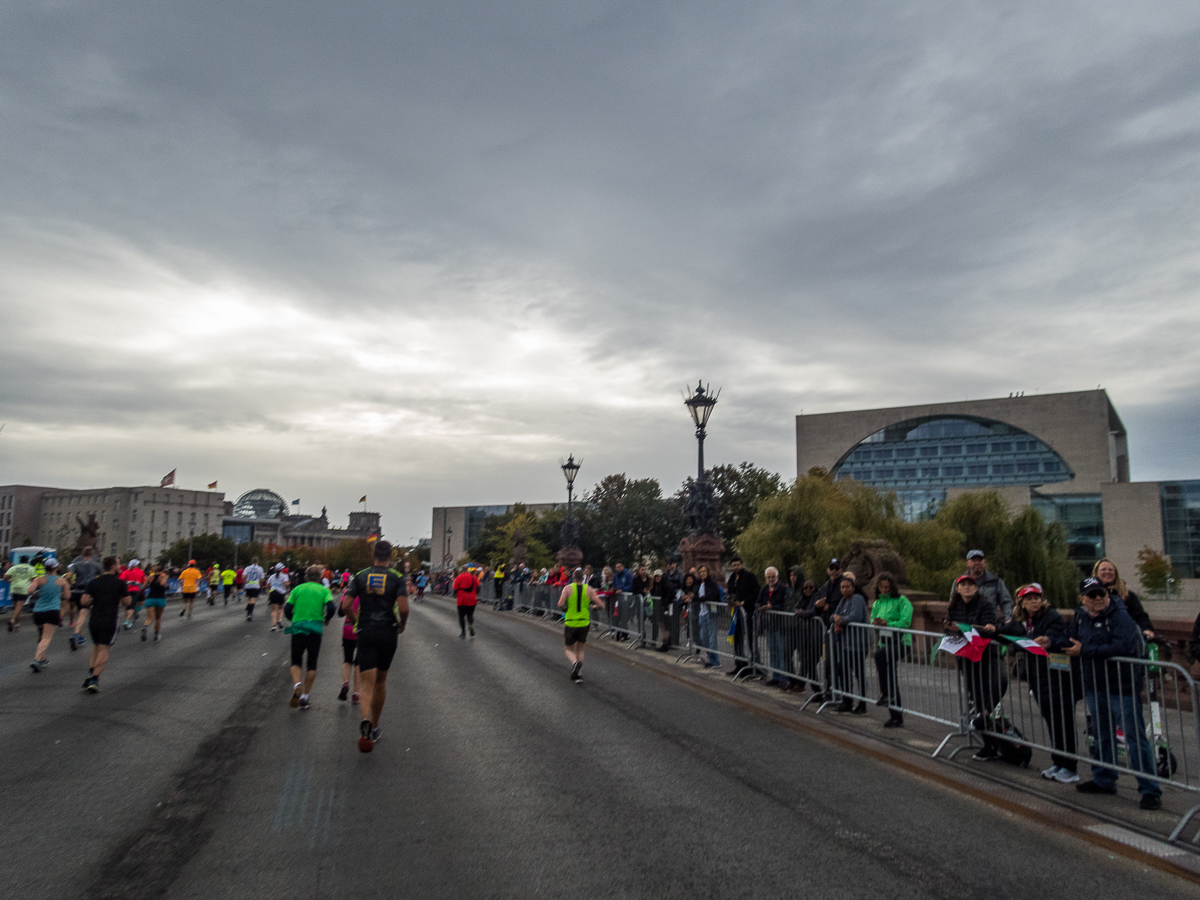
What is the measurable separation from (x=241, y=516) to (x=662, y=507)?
485ft

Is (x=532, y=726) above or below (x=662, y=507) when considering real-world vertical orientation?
below

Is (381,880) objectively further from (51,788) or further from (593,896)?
(51,788)

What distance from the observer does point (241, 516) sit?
180m

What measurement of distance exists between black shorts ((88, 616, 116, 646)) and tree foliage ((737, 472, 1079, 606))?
71.0 feet

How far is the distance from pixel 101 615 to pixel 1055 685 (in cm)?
1049

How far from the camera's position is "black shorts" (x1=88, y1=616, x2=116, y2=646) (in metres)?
10.7

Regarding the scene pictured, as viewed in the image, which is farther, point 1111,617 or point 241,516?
point 241,516

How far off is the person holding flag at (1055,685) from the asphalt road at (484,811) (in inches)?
40.5

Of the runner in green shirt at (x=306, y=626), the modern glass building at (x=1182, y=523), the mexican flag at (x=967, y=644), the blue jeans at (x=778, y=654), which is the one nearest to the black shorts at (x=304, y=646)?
the runner in green shirt at (x=306, y=626)

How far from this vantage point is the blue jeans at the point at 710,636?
1423cm

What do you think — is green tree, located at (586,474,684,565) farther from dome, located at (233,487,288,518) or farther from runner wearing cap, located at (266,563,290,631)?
dome, located at (233,487,288,518)

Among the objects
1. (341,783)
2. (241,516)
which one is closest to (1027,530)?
(341,783)

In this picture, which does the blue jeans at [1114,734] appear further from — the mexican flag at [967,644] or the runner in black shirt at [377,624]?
the runner in black shirt at [377,624]

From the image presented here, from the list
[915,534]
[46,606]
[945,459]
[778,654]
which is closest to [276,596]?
[46,606]
